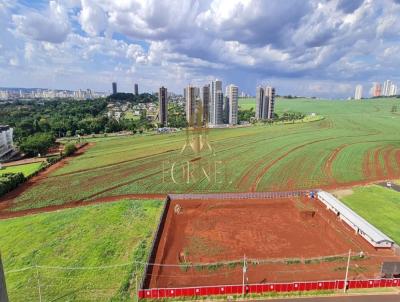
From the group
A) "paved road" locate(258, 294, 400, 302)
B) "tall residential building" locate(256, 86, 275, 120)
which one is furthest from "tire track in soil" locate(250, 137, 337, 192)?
"tall residential building" locate(256, 86, 275, 120)

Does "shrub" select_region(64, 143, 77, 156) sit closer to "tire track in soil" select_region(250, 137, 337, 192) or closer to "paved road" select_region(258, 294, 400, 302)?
"tire track in soil" select_region(250, 137, 337, 192)

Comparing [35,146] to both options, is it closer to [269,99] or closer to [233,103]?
[233,103]

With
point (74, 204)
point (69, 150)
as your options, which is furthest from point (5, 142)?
point (74, 204)

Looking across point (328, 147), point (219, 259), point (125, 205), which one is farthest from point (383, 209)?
point (328, 147)

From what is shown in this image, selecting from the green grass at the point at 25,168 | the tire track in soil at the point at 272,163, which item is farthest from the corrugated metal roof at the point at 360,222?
the green grass at the point at 25,168

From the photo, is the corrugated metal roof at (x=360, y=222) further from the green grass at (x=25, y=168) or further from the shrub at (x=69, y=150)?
the shrub at (x=69, y=150)

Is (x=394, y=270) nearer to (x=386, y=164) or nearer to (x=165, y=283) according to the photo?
(x=165, y=283)
